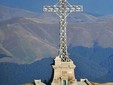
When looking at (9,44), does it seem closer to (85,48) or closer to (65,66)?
(85,48)

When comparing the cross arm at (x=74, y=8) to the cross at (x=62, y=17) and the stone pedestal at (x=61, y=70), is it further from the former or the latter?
the stone pedestal at (x=61, y=70)

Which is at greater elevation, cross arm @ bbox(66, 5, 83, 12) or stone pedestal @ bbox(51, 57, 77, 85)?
cross arm @ bbox(66, 5, 83, 12)

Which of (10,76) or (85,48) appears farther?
(85,48)

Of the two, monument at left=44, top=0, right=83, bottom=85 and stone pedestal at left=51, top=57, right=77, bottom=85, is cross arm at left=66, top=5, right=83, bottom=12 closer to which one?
monument at left=44, top=0, right=83, bottom=85

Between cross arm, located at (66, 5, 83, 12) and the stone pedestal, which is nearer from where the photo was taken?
the stone pedestal

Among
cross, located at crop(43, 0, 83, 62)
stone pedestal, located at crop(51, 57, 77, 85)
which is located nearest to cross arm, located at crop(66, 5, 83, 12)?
cross, located at crop(43, 0, 83, 62)

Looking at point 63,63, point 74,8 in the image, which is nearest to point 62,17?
point 74,8

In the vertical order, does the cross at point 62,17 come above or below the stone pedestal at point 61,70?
above

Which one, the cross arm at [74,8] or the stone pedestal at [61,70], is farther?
the cross arm at [74,8]

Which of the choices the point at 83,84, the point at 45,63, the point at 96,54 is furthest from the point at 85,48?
the point at 83,84

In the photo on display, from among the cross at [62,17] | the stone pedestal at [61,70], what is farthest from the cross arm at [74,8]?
the stone pedestal at [61,70]

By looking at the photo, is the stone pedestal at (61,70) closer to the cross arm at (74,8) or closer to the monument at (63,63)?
the monument at (63,63)
